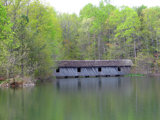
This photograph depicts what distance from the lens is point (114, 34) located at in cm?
5850

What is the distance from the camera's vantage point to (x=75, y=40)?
191 ft

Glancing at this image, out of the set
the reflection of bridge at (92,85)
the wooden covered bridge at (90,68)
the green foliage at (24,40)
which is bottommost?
the reflection of bridge at (92,85)

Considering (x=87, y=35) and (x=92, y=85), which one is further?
(x=87, y=35)

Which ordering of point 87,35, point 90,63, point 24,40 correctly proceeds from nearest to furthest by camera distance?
point 24,40
point 90,63
point 87,35

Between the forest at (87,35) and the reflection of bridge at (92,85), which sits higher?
the forest at (87,35)

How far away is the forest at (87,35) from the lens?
30.3 meters

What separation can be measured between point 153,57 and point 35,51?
28726 mm

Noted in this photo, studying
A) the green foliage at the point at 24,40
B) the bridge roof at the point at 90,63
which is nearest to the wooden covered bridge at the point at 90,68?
the bridge roof at the point at 90,63

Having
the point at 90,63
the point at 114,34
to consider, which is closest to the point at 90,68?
the point at 90,63

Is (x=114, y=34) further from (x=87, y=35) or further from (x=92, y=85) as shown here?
(x=92, y=85)

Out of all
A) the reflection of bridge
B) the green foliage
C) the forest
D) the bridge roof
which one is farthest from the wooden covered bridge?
the reflection of bridge

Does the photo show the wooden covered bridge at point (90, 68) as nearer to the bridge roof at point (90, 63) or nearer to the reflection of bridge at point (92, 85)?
the bridge roof at point (90, 63)

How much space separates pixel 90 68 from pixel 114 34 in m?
17.5

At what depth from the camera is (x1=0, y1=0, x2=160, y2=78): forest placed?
30.3 meters
